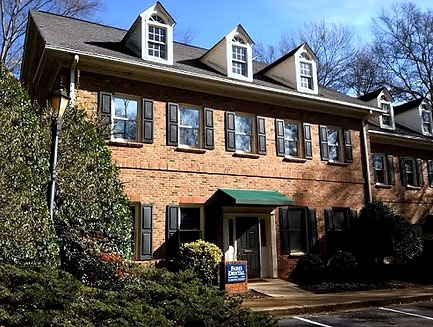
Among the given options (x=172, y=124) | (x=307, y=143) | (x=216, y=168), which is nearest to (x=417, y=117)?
(x=307, y=143)

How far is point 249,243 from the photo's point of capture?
14.1 m

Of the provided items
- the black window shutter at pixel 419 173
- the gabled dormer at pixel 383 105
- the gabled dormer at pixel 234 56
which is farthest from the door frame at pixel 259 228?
the black window shutter at pixel 419 173

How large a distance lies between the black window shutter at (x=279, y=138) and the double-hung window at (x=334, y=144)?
7.95ft

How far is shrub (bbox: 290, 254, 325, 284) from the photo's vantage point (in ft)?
46.5

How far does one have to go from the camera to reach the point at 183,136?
13.5 meters

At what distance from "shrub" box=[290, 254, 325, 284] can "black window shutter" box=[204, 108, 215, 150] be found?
4830mm

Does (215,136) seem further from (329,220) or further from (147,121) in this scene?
(329,220)

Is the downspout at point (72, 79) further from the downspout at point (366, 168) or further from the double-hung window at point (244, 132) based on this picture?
the downspout at point (366, 168)

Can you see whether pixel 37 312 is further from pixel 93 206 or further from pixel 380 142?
pixel 380 142

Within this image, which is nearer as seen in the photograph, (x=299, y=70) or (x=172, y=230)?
(x=172, y=230)

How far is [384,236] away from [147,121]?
29.3 feet

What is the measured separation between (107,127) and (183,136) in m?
2.64

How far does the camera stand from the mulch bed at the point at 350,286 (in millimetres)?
12458

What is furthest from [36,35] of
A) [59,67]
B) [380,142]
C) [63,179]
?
[380,142]
